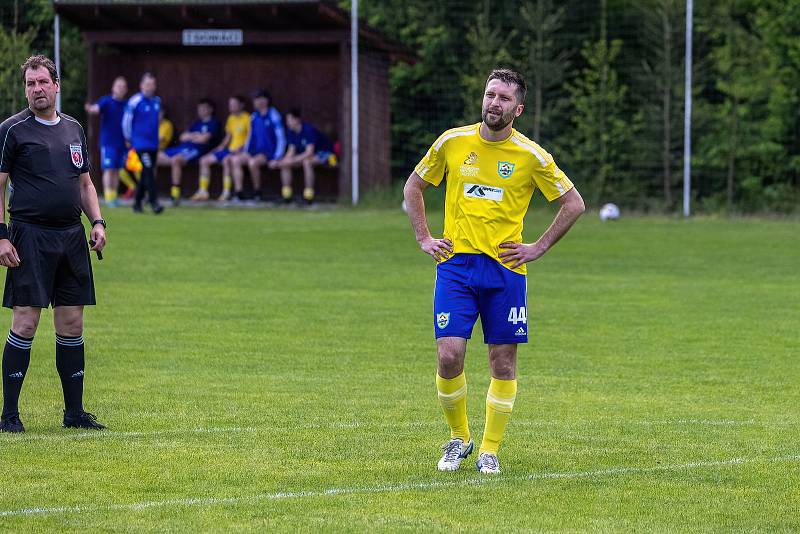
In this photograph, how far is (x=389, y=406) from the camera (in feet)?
32.4

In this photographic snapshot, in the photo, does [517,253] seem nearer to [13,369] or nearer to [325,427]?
[325,427]

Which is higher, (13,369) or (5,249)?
(5,249)

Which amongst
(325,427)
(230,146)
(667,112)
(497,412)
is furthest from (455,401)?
(230,146)

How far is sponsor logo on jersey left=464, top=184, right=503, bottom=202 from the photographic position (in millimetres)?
→ 7766

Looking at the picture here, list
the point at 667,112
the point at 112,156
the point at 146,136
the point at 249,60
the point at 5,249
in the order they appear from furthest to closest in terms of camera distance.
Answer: the point at 249,60
the point at 667,112
the point at 112,156
the point at 146,136
the point at 5,249

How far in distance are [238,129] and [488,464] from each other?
23.4 metres

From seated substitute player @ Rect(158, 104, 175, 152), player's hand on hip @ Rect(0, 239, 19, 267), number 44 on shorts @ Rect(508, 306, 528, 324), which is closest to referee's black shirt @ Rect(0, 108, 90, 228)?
player's hand on hip @ Rect(0, 239, 19, 267)

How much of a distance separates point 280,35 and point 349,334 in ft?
56.6

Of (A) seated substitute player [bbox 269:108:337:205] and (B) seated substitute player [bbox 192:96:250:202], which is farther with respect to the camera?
(B) seated substitute player [bbox 192:96:250:202]

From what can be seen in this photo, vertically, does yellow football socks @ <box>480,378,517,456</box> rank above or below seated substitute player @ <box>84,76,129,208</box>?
below

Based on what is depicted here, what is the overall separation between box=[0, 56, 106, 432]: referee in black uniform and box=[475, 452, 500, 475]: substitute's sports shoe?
8.07ft

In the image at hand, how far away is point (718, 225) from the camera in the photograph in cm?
2681

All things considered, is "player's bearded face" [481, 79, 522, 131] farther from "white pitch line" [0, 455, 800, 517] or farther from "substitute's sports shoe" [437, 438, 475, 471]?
"white pitch line" [0, 455, 800, 517]

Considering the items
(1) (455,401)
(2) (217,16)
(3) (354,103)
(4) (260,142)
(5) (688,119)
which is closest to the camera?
Result: (1) (455,401)
